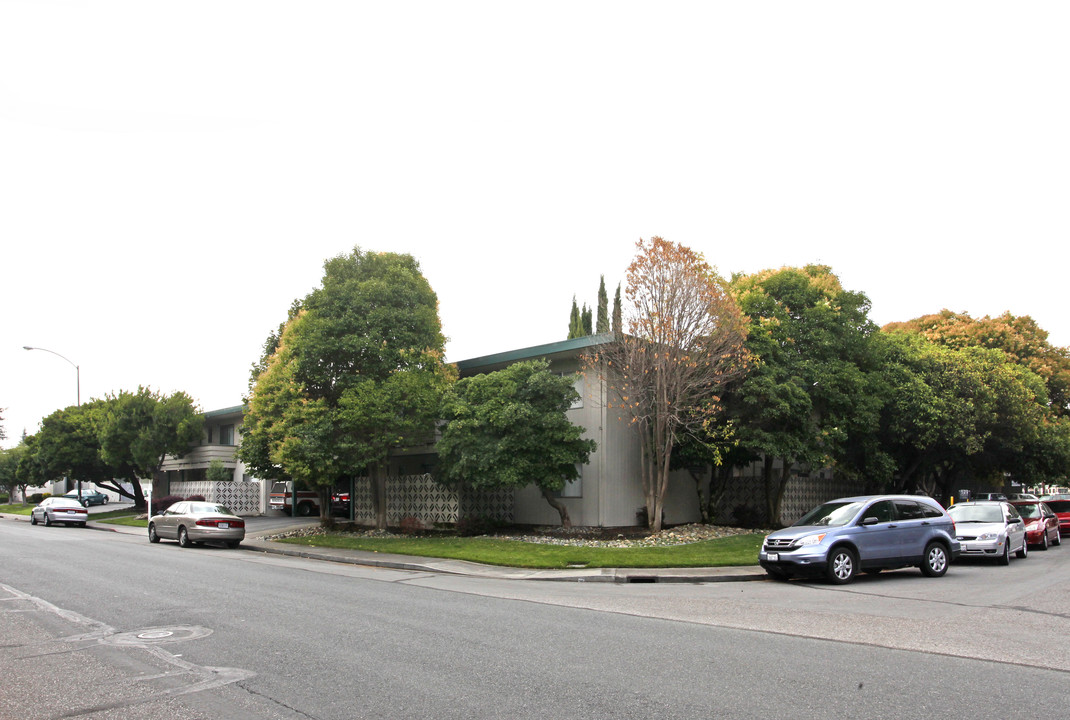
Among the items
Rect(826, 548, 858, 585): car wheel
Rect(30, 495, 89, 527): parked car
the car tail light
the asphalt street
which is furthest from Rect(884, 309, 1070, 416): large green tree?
Rect(30, 495, 89, 527): parked car

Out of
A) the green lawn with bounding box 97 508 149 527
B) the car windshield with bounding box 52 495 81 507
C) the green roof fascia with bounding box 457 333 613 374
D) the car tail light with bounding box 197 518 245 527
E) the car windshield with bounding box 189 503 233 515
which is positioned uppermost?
the green roof fascia with bounding box 457 333 613 374

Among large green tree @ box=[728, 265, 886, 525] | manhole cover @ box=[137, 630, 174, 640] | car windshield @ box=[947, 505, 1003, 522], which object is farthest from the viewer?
large green tree @ box=[728, 265, 886, 525]

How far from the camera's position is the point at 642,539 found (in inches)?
845

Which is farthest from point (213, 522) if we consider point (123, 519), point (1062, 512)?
point (1062, 512)

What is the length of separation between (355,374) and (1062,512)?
27.0 m

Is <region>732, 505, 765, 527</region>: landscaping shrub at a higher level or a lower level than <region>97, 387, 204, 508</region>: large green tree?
lower

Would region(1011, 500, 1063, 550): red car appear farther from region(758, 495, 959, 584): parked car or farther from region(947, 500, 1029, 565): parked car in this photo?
region(758, 495, 959, 584): parked car

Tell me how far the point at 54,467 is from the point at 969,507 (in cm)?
4564

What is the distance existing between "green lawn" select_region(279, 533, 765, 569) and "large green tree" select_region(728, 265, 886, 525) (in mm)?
3147

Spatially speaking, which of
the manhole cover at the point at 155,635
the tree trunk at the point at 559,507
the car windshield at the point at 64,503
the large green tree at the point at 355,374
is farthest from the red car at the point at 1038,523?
the car windshield at the point at 64,503

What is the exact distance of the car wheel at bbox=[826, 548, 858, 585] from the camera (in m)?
14.5

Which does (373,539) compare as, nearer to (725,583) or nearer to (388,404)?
(388,404)

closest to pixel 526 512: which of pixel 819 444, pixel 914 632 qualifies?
pixel 819 444

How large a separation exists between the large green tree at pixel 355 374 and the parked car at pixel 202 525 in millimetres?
2448
